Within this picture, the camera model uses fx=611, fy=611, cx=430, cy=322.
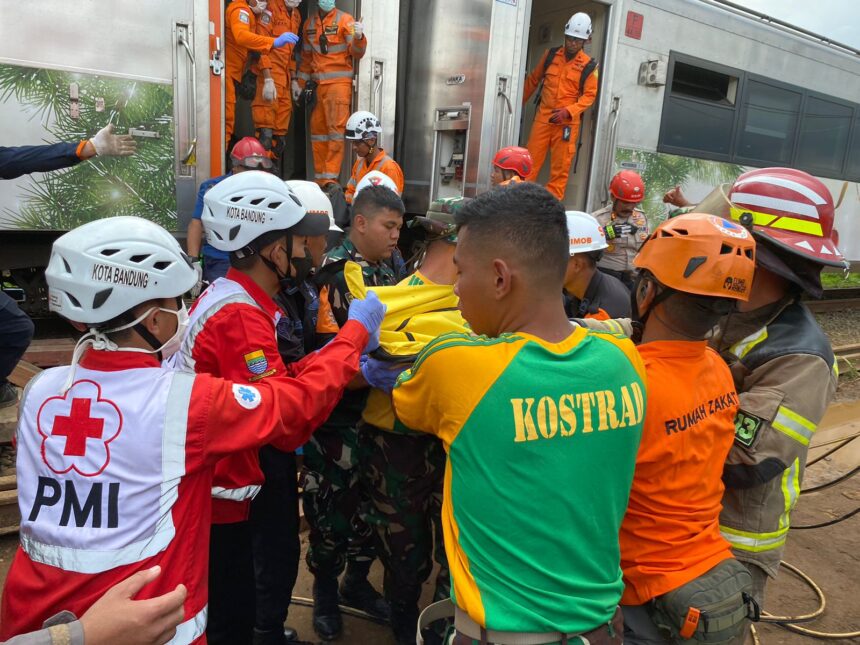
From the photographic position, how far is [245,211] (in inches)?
80.0

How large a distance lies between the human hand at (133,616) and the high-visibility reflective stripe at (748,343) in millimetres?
1644

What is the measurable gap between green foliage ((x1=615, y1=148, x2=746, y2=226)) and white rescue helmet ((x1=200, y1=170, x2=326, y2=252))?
549cm

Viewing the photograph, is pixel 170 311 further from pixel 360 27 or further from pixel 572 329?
pixel 360 27

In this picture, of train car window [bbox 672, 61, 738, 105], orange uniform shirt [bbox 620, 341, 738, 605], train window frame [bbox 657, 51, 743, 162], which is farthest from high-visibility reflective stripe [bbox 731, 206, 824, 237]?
train car window [bbox 672, 61, 738, 105]

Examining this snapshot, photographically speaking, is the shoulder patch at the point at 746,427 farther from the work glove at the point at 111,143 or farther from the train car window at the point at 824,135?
the train car window at the point at 824,135

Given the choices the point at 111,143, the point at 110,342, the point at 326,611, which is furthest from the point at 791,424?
the point at 111,143

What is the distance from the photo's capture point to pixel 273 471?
2287 mm

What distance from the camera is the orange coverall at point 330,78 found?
5.59 metres

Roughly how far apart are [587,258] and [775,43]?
6.81m

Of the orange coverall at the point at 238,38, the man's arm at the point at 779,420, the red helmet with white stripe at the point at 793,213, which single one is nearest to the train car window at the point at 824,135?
the orange coverall at the point at 238,38

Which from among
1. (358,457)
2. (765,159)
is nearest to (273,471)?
(358,457)

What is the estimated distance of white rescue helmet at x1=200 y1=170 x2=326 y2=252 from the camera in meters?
2.03

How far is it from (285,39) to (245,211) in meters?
4.36

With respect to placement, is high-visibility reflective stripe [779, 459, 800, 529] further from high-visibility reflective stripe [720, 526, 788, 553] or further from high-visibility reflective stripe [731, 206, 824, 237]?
high-visibility reflective stripe [731, 206, 824, 237]
